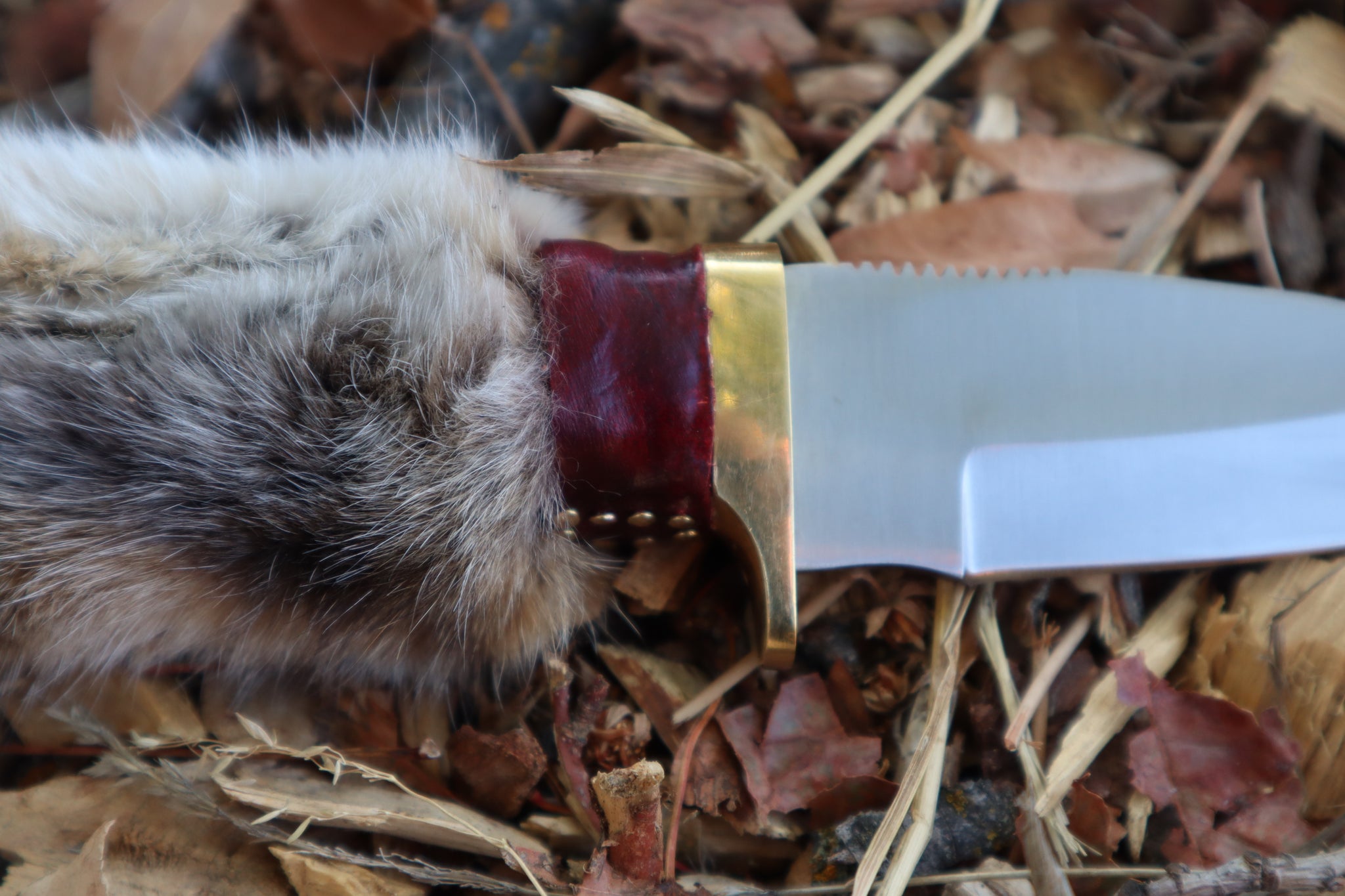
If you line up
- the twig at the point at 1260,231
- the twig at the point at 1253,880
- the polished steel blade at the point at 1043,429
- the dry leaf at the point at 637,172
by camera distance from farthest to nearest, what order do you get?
the twig at the point at 1260,231
the dry leaf at the point at 637,172
the polished steel blade at the point at 1043,429
the twig at the point at 1253,880

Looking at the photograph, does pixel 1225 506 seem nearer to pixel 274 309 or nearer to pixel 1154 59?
pixel 1154 59

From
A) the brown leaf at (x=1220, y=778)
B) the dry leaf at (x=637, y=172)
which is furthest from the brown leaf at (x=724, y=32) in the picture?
the brown leaf at (x=1220, y=778)

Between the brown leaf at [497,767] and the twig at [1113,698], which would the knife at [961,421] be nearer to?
the twig at [1113,698]

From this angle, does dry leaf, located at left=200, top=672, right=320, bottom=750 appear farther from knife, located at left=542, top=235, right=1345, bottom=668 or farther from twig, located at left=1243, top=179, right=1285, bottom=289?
twig, located at left=1243, top=179, right=1285, bottom=289

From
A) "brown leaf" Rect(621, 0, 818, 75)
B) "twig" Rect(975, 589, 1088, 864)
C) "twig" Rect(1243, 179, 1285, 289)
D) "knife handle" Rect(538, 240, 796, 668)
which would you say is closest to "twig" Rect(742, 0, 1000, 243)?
"brown leaf" Rect(621, 0, 818, 75)

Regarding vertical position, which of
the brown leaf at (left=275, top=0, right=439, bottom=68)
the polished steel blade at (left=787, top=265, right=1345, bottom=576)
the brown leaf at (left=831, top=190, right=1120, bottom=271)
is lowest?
the polished steel blade at (left=787, top=265, right=1345, bottom=576)

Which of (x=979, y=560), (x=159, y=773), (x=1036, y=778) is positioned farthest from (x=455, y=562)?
(x=1036, y=778)

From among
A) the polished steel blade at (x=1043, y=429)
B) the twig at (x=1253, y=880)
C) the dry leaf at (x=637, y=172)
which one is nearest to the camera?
the twig at (x=1253, y=880)
